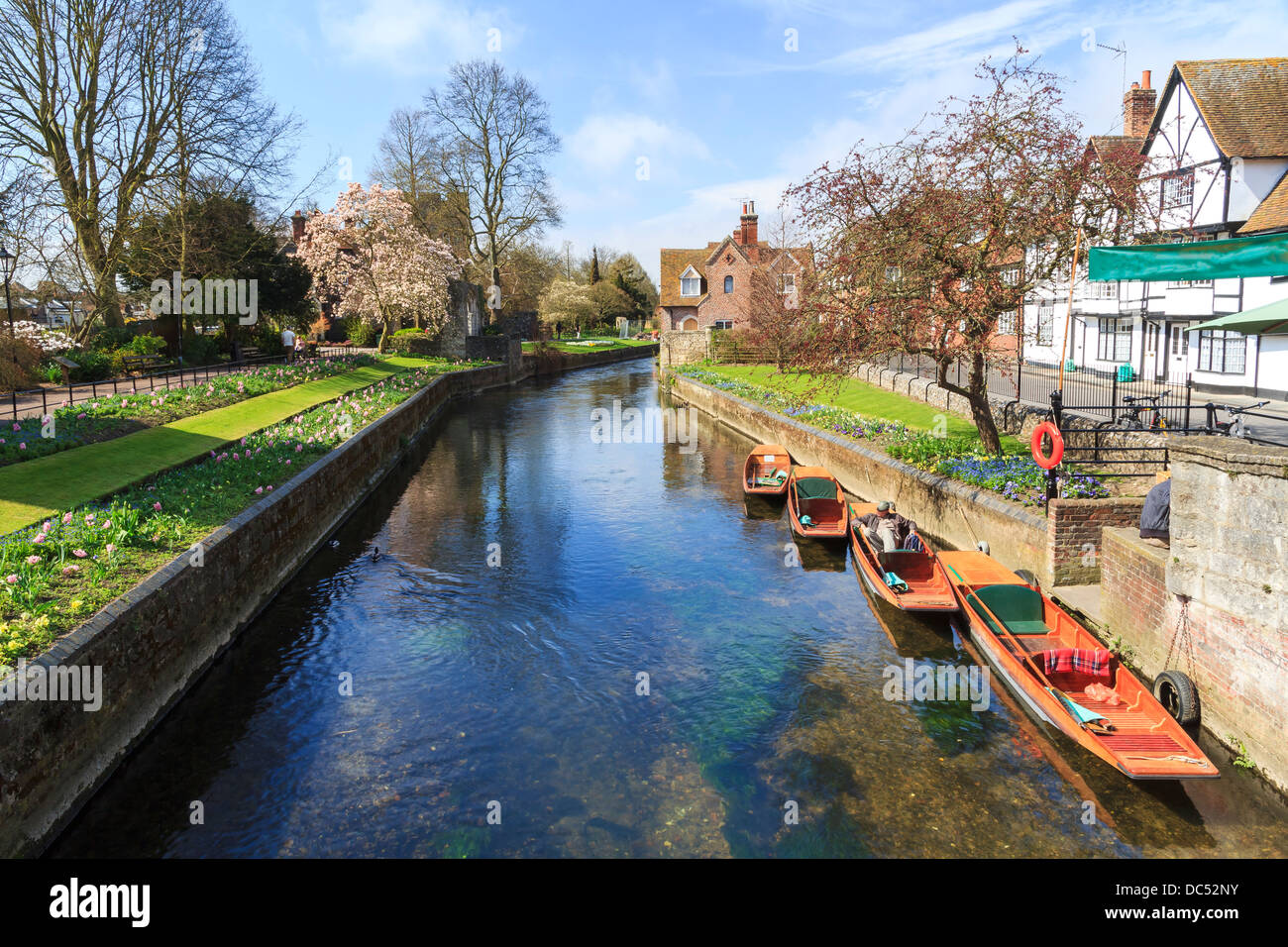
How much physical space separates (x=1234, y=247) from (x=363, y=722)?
1167 centimetres

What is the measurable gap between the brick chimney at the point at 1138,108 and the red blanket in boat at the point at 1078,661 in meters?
Result: 32.5

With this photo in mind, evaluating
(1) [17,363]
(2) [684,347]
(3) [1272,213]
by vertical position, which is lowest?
(1) [17,363]

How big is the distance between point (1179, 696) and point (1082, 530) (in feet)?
13.4

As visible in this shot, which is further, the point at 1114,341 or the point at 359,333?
the point at 359,333

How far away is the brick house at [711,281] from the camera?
65875mm

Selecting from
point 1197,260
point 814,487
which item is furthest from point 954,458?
point 1197,260

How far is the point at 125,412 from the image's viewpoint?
69.8ft

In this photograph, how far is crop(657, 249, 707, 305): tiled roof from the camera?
6962 centimetres

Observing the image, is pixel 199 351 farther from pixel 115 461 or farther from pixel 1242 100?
pixel 1242 100

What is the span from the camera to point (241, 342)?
44344 millimetres

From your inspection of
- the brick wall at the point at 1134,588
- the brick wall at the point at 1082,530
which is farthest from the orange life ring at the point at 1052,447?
the brick wall at the point at 1134,588

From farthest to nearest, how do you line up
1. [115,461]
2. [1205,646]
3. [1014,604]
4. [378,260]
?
[378,260] → [115,461] → [1014,604] → [1205,646]
